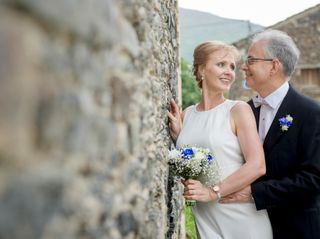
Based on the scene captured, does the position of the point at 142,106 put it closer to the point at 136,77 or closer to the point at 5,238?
the point at 136,77

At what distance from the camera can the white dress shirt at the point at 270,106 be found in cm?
304

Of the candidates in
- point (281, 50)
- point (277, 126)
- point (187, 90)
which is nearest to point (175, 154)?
point (277, 126)

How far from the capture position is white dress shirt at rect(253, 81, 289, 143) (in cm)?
304

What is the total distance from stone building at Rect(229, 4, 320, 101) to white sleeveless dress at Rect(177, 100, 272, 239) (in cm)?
1187

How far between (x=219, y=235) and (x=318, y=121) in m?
0.92

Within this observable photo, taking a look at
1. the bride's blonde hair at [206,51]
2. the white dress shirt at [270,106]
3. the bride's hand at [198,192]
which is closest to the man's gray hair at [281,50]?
the white dress shirt at [270,106]

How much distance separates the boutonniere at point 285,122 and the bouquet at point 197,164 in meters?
0.45

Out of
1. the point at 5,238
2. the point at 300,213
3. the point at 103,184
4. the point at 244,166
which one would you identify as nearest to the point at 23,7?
the point at 5,238

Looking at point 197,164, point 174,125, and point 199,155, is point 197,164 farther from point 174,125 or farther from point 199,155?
point 174,125

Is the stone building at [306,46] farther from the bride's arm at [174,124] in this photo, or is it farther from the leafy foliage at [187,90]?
the bride's arm at [174,124]

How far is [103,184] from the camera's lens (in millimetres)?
1475

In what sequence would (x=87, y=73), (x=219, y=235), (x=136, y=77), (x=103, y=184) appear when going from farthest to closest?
(x=219, y=235) < (x=136, y=77) < (x=103, y=184) < (x=87, y=73)

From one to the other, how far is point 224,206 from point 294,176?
0.48 m

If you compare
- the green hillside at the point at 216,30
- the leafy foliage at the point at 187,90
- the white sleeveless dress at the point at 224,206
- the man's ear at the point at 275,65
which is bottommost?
the white sleeveless dress at the point at 224,206
